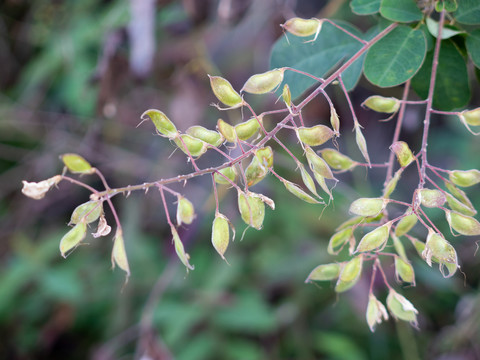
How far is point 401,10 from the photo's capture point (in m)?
0.77

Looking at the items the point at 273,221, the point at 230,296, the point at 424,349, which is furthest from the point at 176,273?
the point at 424,349

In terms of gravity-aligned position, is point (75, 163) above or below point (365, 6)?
Result: below

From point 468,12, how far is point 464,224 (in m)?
0.37

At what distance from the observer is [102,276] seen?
1928mm

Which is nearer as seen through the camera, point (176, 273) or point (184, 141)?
point (184, 141)

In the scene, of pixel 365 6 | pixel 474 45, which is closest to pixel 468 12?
pixel 474 45

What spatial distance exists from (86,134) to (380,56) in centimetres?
154

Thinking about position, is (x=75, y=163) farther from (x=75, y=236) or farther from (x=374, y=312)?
(x=374, y=312)

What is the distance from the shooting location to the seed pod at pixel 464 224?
636 millimetres

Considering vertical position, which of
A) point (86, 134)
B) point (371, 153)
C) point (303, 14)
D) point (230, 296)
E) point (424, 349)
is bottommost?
point (424, 349)

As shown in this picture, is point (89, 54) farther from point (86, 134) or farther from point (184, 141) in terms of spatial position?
point (184, 141)

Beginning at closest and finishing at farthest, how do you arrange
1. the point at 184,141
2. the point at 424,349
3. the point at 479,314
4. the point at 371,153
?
the point at 184,141 → the point at 479,314 → the point at 424,349 → the point at 371,153

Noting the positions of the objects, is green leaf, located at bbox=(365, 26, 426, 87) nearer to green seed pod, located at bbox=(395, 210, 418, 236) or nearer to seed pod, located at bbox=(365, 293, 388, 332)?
green seed pod, located at bbox=(395, 210, 418, 236)

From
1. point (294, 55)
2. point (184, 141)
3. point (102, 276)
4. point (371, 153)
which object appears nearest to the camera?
point (184, 141)
